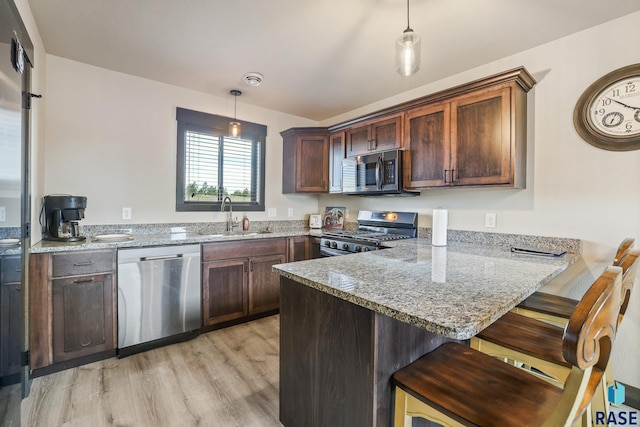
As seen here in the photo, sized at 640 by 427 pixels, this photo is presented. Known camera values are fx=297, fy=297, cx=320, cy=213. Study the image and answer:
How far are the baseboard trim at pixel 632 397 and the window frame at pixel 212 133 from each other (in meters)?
3.52

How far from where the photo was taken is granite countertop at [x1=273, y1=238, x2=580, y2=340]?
878mm

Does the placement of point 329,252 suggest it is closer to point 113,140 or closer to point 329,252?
point 329,252

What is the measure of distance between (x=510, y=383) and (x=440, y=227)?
4.79 ft

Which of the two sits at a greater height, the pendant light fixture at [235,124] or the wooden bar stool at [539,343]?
the pendant light fixture at [235,124]

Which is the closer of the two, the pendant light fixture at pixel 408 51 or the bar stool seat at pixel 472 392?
the bar stool seat at pixel 472 392

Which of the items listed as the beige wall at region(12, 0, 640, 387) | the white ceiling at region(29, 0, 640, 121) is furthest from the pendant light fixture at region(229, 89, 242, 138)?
the white ceiling at region(29, 0, 640, 121)

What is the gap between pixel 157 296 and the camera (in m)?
2.47

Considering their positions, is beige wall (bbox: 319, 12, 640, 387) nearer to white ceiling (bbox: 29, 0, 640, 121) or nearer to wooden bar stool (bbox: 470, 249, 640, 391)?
white ceiling (bbox: 29, 0, 640, 121)

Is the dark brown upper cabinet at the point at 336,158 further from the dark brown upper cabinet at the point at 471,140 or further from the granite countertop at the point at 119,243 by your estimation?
the granite countertop at the point at 119,243

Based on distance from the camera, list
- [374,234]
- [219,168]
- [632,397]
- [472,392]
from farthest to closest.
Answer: [219,168] < [374,234] < [632,397] < [472,392]

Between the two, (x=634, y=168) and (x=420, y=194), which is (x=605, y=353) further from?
(x=420, y=194)

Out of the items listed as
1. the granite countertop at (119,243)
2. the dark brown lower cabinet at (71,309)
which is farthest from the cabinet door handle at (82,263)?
the granite countertop at (119,243)

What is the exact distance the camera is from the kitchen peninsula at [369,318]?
0.96 m

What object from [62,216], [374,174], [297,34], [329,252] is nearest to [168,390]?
[62,216]
